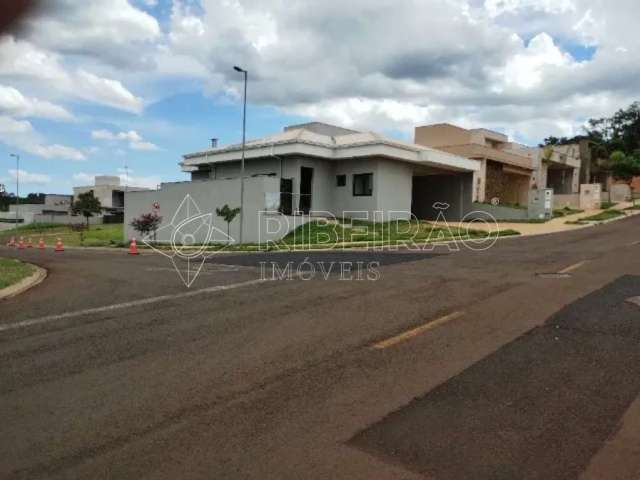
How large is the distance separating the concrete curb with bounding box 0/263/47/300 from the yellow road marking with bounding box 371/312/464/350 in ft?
25.2

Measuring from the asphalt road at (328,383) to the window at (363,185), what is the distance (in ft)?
69.7

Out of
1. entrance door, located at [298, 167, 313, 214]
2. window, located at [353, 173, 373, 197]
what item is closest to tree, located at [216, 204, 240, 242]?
entrance door, located at [298, 167, 313, 214]

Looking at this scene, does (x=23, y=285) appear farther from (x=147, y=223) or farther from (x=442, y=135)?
(x=442, y=135)

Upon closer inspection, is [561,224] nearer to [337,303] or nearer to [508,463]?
[337,303]

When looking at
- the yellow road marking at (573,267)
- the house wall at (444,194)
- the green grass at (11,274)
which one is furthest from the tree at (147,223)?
the yellow road marking at (573,267)

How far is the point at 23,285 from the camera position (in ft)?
39.5

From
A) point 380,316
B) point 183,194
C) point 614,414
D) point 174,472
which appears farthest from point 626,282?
point 183,194

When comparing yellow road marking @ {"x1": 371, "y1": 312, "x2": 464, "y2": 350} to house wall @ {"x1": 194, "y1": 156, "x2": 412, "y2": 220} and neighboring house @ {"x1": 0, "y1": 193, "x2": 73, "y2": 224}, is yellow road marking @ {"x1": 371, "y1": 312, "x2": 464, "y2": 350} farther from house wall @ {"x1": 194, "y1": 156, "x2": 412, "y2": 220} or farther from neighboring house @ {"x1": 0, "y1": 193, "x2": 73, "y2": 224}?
neighboring house @ {"x1": 0, "y1": 193, "x2": 73, "y2": 224}

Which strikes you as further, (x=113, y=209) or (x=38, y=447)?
(x=113, y=209)

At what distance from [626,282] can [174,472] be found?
31.6 feet

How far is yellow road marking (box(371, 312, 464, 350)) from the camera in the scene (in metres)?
6.72

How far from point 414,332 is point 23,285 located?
892 cm

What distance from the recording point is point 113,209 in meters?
79.3

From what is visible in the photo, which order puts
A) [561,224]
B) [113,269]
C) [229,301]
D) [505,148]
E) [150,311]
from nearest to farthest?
[150,311] < [229,301] < [113,269] < [561,224] < [505,148]
